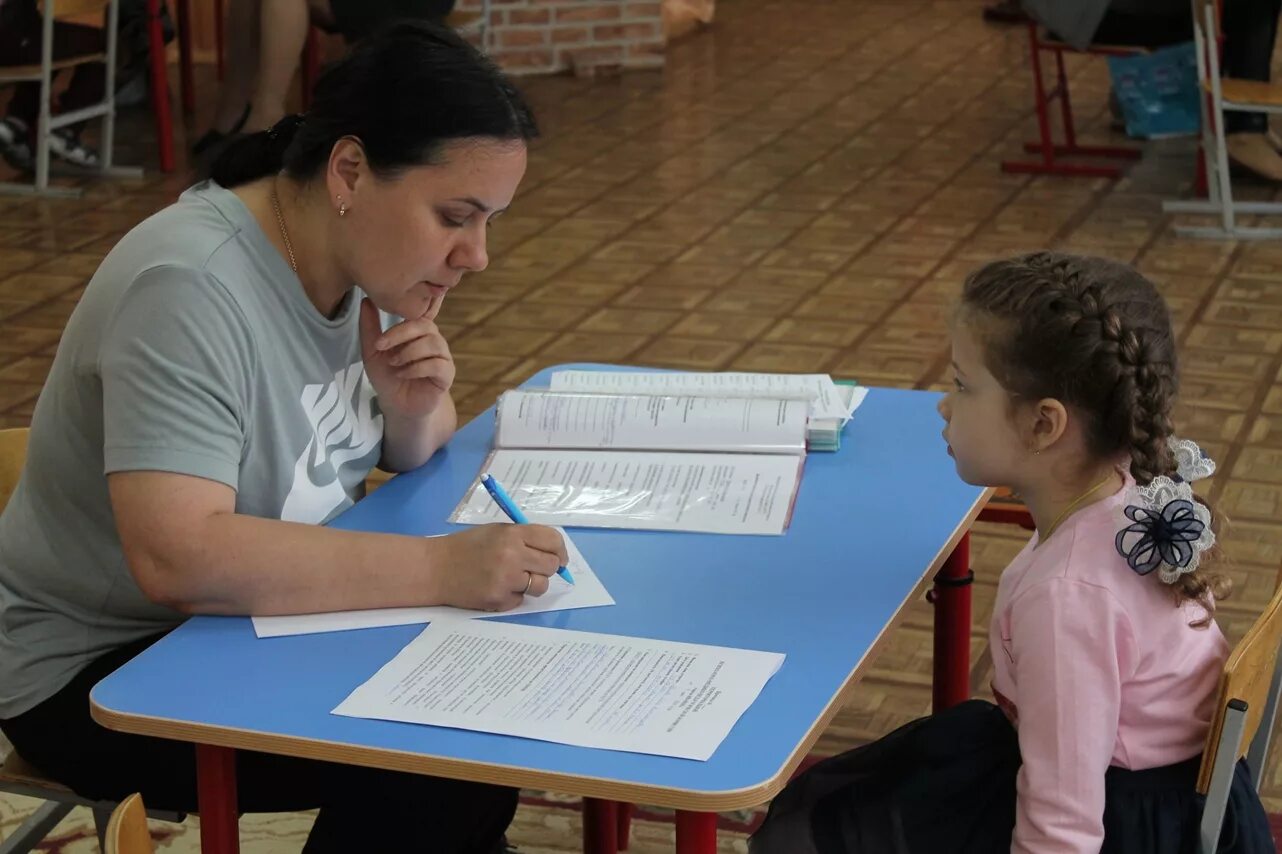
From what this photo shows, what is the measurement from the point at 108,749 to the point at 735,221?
3.68 meters

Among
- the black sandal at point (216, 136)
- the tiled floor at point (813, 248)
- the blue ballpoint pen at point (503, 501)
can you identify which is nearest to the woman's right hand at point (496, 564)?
the blue ballpoint pen at point (503, 501)

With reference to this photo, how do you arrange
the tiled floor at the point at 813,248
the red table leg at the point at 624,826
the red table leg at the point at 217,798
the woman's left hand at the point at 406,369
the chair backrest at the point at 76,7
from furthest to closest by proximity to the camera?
the chair backrest at the point at 76,7
the tiled floor at the point at 813,248
the red table leg at the point at 624,826
the woman's left hand at the point at 406,369
the red table leg at the point at 217,798

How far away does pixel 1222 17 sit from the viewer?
5223mm

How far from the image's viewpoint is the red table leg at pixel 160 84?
5.66 m

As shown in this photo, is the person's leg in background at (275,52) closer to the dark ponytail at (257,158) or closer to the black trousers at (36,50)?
the black trousers at (36,50)

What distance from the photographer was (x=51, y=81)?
5465mm

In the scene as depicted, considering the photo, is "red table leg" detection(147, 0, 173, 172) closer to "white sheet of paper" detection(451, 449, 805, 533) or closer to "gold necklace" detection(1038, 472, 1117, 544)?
"white sheet of paper" detection(451, 449, 805, 533)

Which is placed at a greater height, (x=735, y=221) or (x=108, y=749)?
(x=108, y=749)

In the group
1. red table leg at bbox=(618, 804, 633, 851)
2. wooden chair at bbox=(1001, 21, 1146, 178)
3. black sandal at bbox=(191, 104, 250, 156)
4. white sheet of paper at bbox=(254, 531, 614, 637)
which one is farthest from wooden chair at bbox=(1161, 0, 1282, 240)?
white sheet of paper at bbox=(254, 531, 614, 637)

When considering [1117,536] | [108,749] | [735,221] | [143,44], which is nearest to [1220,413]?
[735,221]

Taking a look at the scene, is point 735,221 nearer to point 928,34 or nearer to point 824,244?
point 824,244

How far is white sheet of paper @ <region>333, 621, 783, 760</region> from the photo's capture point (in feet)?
4.22

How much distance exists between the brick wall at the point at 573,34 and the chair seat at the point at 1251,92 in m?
2.81

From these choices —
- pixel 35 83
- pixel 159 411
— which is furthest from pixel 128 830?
pixel 35 83
